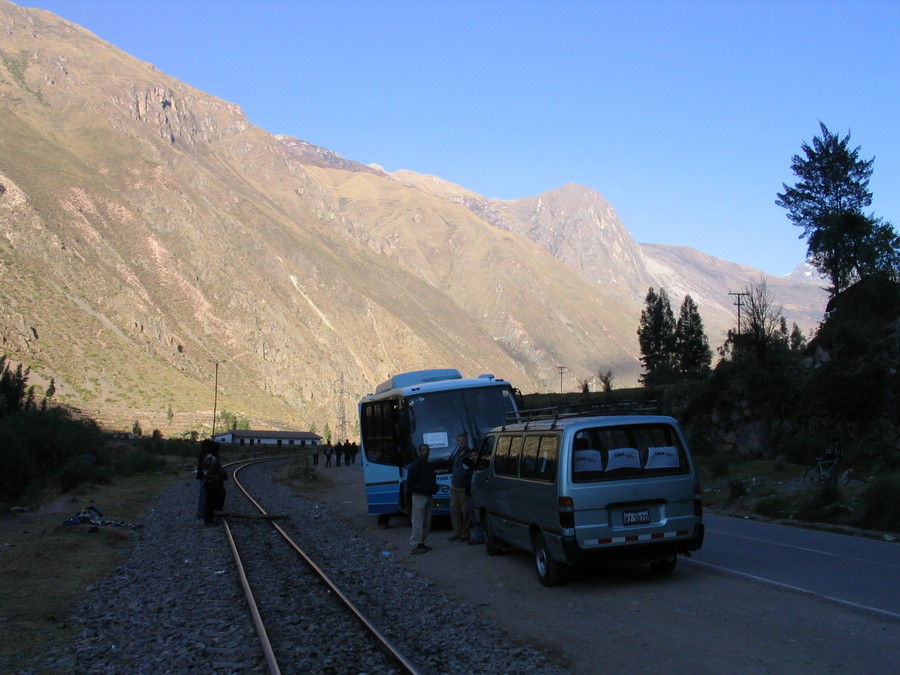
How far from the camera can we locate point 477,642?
313 inches

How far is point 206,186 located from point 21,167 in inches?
1796

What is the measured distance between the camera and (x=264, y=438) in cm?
9469

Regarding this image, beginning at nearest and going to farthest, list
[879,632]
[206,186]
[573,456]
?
[879,632], [573,456], [206,186]

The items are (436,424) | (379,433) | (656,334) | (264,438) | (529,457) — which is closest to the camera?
(529,457)

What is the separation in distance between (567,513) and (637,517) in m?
0.86

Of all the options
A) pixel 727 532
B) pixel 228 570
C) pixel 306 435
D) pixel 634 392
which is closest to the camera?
pixel 228 570

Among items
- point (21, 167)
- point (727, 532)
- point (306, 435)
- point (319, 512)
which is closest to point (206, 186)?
point (21, 167)

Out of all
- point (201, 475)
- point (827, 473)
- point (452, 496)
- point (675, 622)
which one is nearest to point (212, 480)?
point (201, 475)

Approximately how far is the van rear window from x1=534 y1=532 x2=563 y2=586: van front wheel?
4.00 feet

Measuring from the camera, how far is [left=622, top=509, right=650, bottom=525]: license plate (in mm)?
9406

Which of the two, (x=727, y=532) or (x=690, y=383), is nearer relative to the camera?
(x=727, y=532)

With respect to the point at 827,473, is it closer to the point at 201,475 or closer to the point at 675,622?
the point at 675,622

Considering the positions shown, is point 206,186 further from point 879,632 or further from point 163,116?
point 879,632

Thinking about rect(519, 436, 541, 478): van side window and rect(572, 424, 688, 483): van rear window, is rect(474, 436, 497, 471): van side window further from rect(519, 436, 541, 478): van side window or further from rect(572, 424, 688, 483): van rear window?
rect(572, 424, 688, 483): van rear window
